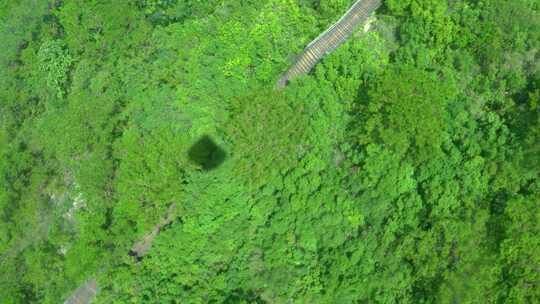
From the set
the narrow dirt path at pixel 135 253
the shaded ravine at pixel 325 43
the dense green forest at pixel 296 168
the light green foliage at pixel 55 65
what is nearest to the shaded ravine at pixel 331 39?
the shaded ravine at pixel 325 43

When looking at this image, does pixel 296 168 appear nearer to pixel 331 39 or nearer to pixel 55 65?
pixel 331 39

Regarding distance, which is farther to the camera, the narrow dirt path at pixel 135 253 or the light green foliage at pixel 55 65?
the light green foliage at pixel 55 65

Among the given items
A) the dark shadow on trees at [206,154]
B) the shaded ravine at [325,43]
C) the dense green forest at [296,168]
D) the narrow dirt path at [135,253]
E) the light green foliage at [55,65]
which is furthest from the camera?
the light green foliage at [55,65]

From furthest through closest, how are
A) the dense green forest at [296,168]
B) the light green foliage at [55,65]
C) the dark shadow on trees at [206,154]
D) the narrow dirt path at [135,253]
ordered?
the light green foliage at [55,65] → the narrow dirt path at [135,253] → the dark shadow on trees at [206,154] → the dense green forest at [296,168]

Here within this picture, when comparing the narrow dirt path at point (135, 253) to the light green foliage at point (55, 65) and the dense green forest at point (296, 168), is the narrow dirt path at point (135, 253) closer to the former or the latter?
the dense green forest at point (296, 168)

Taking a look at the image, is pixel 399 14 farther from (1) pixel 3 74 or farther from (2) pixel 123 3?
(1) pixel 3 74

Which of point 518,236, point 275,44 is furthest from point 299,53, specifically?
point 518,236

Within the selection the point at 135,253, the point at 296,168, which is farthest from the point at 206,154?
the point at 135,253
